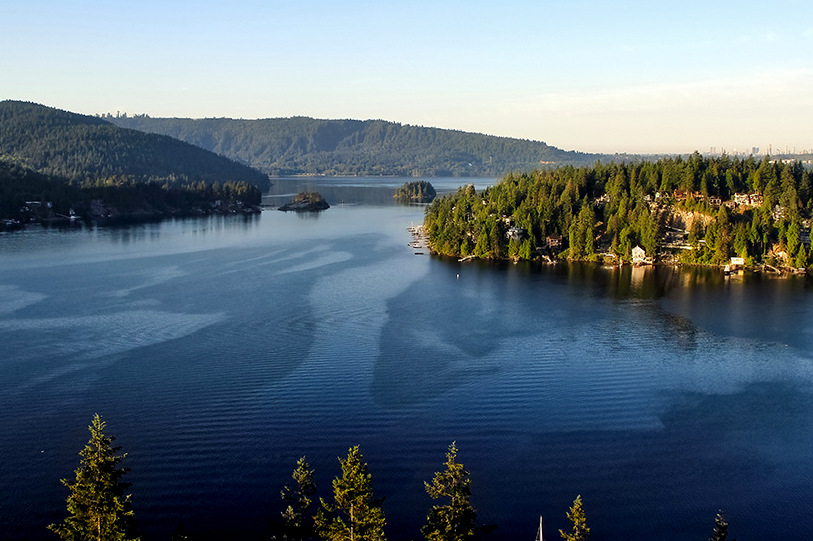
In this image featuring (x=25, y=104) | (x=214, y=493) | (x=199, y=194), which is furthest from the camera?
(x=25, y=104)

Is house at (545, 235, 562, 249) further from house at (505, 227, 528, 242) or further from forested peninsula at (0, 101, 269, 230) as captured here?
forested peninsula at (0, 101, 269, 230)

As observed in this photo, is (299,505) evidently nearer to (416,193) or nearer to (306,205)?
(306,205)

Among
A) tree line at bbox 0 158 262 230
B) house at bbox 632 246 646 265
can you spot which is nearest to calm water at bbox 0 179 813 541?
Answer: house at bbox 632 246 646 265

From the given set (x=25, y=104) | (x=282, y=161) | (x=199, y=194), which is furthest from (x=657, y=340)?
(x=282, y=161)

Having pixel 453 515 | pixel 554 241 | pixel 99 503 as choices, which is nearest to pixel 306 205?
pixel 554 241

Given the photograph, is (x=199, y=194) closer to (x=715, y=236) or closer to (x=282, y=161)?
(x=715, y=236)
